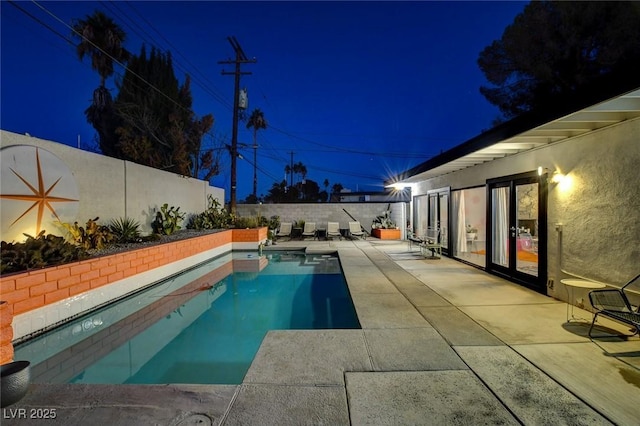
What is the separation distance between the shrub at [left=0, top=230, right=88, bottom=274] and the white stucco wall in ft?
5.15

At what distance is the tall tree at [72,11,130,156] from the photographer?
13.4 meters

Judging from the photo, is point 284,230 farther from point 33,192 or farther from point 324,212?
point 33,192

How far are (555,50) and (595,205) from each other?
32.9 ft

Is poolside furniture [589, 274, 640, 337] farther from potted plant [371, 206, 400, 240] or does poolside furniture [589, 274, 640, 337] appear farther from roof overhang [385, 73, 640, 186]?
potted plant [371, 206, 400, 240]

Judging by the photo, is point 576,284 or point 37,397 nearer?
point 37,397

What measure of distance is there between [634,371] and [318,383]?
8.74 feet

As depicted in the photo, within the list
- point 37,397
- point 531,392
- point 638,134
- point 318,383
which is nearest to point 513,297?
point 638,134

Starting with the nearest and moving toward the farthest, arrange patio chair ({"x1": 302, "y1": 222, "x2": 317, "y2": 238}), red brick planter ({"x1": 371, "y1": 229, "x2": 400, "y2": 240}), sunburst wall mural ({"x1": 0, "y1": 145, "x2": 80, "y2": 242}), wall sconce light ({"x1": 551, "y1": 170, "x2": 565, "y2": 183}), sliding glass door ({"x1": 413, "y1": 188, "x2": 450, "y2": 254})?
wall sconce light ({"x1": 551, "y1": 170, "x2": 565, "y2": 183}) → sunburst wall mural ({"x1": 0, "y1": 145, "x2": 80, "y2": 242}) → sliding glass door ({"x1": 413, "y1": 188, "x2": 450, "y2": 254}) → red brick planter ({"x1": 371, "y1": 229, "x2": 400, "y2": 240}) → patio chair ({"x1": 302, "y1": 222, "x2": 317, "y2": 238})

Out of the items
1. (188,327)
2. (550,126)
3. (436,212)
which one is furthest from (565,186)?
(188,327)

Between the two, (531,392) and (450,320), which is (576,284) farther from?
(531,392)

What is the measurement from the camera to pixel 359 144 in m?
44.3

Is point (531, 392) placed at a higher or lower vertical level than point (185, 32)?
lower

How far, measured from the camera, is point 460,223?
333 inches

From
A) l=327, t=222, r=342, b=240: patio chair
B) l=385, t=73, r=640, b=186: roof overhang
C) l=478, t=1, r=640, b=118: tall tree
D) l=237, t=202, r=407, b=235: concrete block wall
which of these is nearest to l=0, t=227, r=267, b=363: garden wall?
l=385, t=73, r=640, b=186: roof overhang
